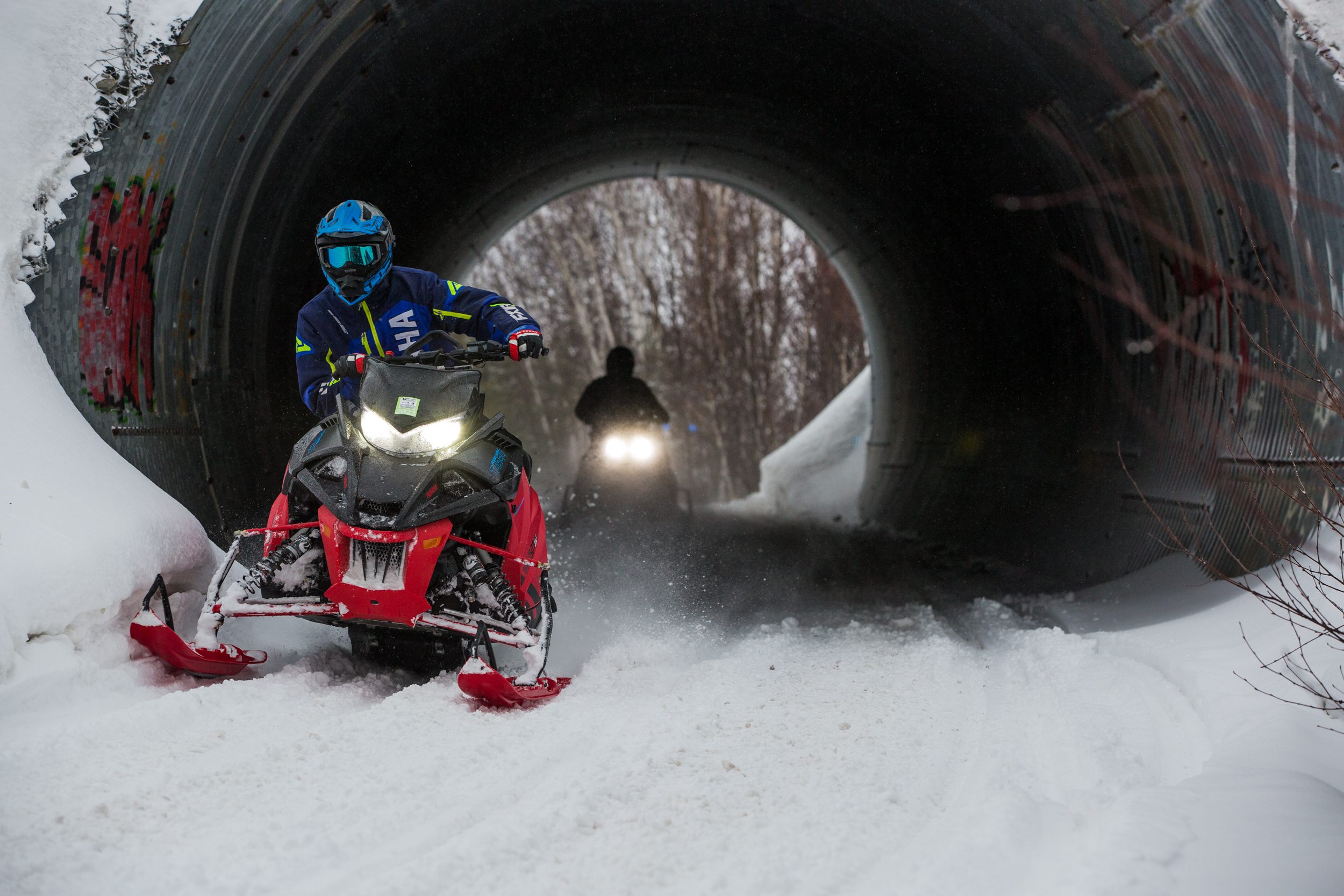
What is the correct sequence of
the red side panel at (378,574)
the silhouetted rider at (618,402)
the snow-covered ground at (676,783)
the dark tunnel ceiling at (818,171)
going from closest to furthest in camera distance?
the snow-covered ground at (676,783)
the red side panel at (378,574)
the dark tunnel ceiling at (818,171)
the silhouetted rider at (618,402)

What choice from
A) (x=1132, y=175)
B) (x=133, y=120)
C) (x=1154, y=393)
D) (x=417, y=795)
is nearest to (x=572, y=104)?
(x=133, y=120)

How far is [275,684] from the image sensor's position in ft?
10.1

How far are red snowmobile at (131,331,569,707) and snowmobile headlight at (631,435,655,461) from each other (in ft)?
14.1

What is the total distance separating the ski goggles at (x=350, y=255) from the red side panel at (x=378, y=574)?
1.12 m

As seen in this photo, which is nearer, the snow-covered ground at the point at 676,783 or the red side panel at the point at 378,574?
the snow-covered ground at the point at 676,783

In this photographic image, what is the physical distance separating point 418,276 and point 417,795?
7.82ft

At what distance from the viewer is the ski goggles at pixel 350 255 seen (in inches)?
142

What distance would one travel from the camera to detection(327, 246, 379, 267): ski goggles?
362 centimetres

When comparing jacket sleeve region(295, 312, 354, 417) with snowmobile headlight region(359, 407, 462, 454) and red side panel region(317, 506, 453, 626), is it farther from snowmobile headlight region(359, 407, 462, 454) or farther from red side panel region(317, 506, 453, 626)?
red side panel region(317, 506, 453, 626)

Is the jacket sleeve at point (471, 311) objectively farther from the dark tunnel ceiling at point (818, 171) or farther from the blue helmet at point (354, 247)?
the dark tunnel ceiling at point (818, 171)

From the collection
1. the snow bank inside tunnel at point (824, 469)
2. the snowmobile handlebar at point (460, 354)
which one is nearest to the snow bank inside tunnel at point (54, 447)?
the snowmobile handlebar at point (460, 354)

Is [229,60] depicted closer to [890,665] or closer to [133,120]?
[133,120]

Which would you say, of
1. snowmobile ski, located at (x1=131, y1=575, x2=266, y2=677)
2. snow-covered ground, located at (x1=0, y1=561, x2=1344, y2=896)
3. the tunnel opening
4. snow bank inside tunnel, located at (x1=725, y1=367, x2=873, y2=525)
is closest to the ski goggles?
snowmobile ski, located at (x1=131, y1=575, x2=266, y2=677)

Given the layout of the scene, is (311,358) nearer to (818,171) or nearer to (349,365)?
(349,365)
